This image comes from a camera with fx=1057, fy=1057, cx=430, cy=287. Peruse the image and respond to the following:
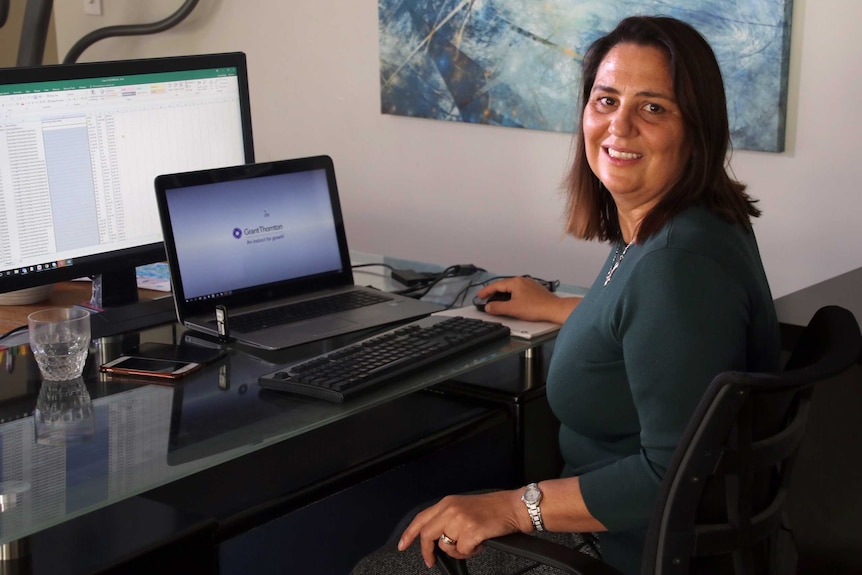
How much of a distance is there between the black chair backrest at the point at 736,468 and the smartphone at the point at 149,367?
→ 74cm

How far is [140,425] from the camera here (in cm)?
135

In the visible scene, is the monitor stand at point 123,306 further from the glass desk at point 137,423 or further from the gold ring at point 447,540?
the gold ring at point 447,540

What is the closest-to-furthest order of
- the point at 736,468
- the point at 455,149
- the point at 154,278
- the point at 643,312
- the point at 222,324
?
the point at 736,468 < the point at 643,312 < the point at 222,324 < the point at 154,278 < the point at 455,149

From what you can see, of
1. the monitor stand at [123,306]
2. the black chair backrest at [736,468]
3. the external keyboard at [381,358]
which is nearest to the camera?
the black chair backrest at [736,468]

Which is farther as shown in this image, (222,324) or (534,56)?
(534,56)

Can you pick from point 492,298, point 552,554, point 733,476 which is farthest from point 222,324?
point 733,476

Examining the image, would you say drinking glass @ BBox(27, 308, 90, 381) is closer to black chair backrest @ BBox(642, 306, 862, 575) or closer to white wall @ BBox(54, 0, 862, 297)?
black chair backrest @ BBox(642, 306, 862, 575)

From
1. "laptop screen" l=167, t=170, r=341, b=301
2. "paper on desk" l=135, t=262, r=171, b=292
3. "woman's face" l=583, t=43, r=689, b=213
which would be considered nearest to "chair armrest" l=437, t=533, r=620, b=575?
"woman's face" l=583, t=43, r=689, b=213

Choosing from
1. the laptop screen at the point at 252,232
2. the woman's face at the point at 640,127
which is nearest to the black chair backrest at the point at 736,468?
the woman's face at the point at 640,127

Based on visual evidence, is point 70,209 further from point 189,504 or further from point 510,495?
point 510,495

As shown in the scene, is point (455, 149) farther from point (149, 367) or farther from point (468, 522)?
point (468, 522)

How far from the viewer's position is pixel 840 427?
1769mm

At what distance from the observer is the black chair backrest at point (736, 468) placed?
3.46 ft

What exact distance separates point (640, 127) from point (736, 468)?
50 cm
